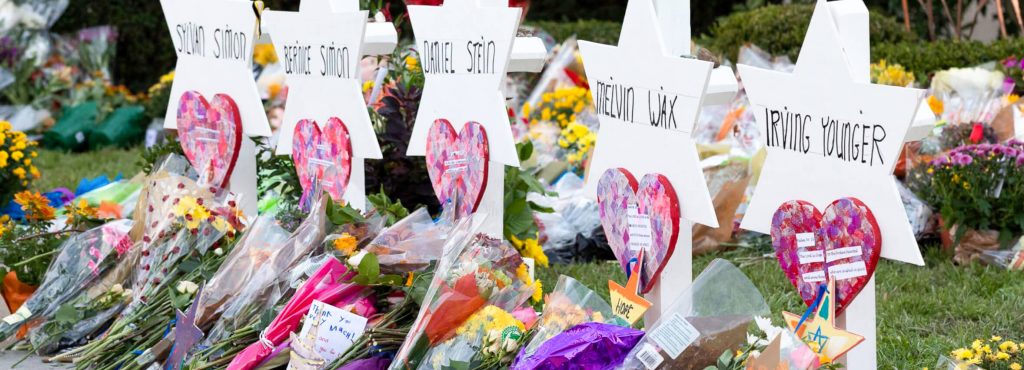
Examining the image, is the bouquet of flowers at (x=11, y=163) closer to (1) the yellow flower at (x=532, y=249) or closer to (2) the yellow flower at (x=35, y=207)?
(2) the yellow flower at (x=35, y=207)

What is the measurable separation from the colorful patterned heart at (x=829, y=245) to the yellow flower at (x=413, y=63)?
2070mm

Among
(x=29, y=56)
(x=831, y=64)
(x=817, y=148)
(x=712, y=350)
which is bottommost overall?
(x=29, y=56)

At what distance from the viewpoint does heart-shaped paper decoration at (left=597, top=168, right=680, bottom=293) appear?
3.09 meters

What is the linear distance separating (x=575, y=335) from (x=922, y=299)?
6.35 feet

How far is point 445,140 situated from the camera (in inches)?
148

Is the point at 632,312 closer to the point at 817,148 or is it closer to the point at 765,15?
the point at 817,148

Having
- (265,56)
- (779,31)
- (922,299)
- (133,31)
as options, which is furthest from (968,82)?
(133,31)

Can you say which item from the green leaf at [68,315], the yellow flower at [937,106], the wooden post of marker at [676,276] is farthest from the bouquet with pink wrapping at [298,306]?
the yellow flower at [937,106]

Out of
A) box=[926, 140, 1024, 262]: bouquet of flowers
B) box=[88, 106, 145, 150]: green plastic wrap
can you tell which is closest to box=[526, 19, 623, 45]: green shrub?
box=[88, 106, 145, 150]: green plastic wrap

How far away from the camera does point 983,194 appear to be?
4820mm

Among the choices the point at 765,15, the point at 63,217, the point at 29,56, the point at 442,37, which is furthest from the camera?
the point at 29,56

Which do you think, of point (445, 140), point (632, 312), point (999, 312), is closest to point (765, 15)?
point (999, 312)

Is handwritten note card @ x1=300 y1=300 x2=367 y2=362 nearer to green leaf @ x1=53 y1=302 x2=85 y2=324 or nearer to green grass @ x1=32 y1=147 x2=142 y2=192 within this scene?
green leaf @ x1=53 y1=302 x2=85 y2=324

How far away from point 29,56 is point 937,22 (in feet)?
21.9
